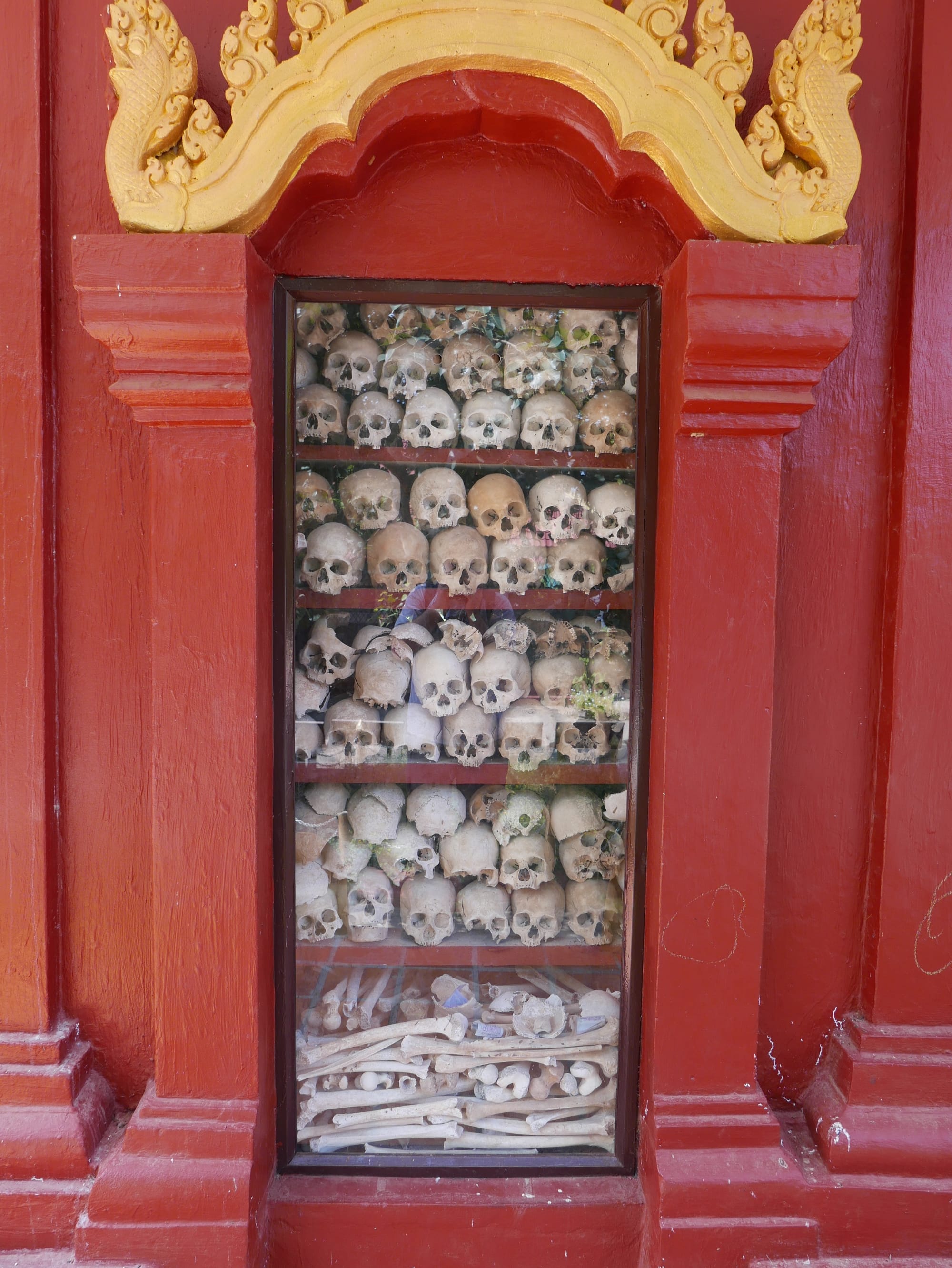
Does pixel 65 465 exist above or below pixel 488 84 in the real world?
below

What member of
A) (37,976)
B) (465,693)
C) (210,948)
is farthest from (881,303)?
(37,976)

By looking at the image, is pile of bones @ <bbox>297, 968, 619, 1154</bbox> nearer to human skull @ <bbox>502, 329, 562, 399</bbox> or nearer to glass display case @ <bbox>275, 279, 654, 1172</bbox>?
glass display case @ <bbox>275, 279, 654, 1172</bbox>

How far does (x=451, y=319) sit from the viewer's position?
2.46m

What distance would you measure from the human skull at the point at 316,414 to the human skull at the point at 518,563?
59 cm

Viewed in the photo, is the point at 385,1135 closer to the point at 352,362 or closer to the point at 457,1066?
the point at 457,1066

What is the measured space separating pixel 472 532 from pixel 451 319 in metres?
0.62

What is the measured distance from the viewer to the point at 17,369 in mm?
2219

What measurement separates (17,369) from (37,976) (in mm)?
1622

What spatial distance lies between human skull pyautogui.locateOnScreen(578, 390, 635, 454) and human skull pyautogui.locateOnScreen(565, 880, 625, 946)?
1.31 metres

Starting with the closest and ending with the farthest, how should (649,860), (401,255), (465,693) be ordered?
(401,255), (649,860), (465,693)

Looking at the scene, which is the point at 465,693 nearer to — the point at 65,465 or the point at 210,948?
the point at 210,948

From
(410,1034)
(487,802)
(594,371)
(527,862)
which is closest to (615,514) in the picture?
(594,371)

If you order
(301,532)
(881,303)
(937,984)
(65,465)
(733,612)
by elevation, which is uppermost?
(881,303)

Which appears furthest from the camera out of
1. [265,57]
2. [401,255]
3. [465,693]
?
[465,693]
